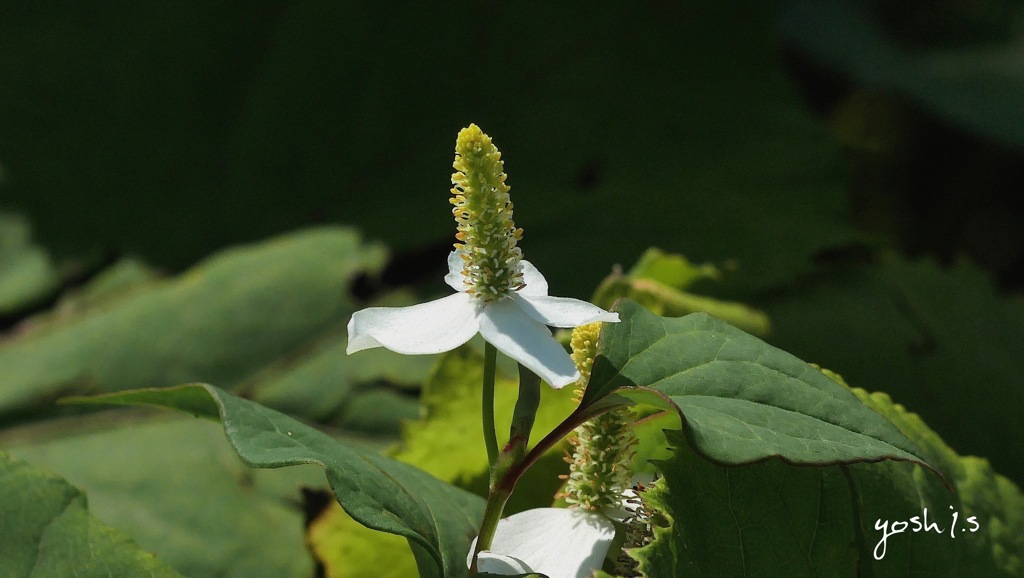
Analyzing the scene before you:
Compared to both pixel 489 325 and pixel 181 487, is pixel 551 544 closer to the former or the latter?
pixel 489 325

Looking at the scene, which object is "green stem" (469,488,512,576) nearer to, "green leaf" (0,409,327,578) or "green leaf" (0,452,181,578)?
"green leaf" (0,452,181,578)

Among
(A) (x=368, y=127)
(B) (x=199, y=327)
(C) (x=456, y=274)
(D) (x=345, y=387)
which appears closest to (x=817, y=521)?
(C) (x=456, y=274)

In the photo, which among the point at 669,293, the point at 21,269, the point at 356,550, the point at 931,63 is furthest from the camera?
the point at 931,63

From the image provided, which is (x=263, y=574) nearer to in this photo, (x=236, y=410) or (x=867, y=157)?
(x=236, y=410)

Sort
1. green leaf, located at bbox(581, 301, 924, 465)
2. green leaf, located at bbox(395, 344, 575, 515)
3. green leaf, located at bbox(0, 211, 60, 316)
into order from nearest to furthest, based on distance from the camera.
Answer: green leaf, located at bbox(581, 301, 924, 465)
green leaf, located at bbox(395, 344, 575, 515)
green leaf, located at bbox(0, 211, 60, 316)

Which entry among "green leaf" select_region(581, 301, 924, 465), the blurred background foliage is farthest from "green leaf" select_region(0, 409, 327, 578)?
"green leaf" select_region(581, 301, 924, 465)

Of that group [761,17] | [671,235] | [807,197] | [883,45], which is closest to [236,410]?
[671,235]

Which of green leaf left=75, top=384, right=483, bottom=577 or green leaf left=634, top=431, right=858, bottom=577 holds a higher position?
green leaf left=634, top=431, right=858, bottom=577
